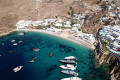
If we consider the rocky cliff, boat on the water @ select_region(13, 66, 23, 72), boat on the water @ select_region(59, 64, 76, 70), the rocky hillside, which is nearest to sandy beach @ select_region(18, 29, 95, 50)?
the rocky cliff

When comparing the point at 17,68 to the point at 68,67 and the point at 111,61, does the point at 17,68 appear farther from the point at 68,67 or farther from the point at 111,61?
the point at 111,61

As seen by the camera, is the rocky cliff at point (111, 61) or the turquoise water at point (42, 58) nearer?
the rocky cliff at point (111, 61)

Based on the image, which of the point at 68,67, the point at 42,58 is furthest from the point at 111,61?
the point at 42,58

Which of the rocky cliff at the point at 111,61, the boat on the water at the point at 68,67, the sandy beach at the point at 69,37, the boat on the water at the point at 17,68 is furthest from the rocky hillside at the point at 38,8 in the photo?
the boat on the water at the point at 68,67

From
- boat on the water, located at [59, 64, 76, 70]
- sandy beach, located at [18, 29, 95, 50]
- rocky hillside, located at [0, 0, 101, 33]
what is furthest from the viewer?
rocky hillside, located at [0, 0, 101, 33]

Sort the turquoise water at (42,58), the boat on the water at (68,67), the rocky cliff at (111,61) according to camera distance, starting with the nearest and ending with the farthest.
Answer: the rocky cliff at (111,61), the turquoise water at (42,58), the boat on the water at (68,67)

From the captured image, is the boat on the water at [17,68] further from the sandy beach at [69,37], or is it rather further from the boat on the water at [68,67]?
the sandy beach at [69,37]

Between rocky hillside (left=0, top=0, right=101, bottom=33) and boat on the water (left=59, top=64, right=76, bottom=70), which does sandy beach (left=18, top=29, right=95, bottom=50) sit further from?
rocky hillside (left=0, top=0, right=101, bottom=33)
